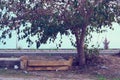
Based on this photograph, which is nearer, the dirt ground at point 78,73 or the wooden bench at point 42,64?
the dirt ground at point 78,73

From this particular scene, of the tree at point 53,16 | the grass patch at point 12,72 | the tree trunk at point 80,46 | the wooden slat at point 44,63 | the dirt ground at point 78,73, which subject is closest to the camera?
the dirt ground at point 78,73

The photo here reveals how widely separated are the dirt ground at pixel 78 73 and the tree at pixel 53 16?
54.2 inches

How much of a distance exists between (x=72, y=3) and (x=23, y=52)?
5.86 meters

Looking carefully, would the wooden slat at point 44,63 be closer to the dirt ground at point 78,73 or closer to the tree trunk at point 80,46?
the dirt ground at point 78,73

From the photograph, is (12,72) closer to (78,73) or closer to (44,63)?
(44,63)

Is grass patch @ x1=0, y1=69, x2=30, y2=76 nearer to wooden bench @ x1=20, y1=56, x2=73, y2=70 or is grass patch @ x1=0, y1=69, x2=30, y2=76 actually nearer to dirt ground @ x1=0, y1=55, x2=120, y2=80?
dirt ground @ x1=0, y1=55, x2=120, y2=80

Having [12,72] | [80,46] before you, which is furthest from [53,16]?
[12,72]

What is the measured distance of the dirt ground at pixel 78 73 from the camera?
55.8 ft

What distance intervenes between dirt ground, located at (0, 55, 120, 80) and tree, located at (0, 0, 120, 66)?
1.38 meters

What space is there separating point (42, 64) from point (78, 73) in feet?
5.24

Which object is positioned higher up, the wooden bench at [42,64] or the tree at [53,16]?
the tree at [53,16]

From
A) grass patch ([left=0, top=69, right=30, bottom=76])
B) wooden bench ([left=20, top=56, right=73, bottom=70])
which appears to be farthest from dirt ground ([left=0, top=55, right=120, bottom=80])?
wooden bench ([left=20, top=56, right=73, bottom=70])

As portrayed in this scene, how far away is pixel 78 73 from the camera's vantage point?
59.8ft

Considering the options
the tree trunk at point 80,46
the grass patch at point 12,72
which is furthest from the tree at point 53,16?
the grass patch at point 12,72
